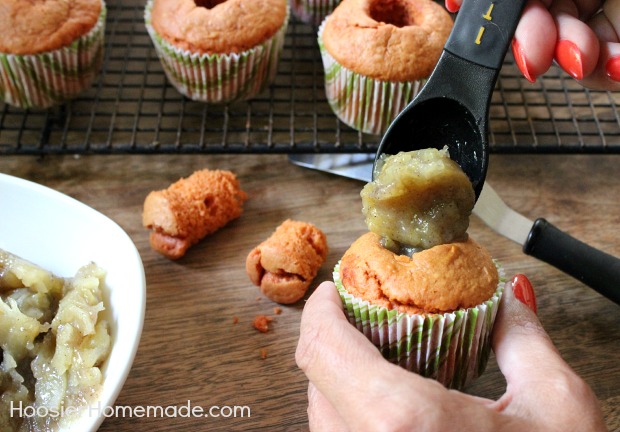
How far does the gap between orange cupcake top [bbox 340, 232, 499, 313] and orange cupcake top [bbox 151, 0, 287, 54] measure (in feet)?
3.88

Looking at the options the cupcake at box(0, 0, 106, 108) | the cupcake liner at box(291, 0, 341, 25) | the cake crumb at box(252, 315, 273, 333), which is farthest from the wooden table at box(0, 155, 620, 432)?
the cupcake liner at box(291, 0, 341, 25)

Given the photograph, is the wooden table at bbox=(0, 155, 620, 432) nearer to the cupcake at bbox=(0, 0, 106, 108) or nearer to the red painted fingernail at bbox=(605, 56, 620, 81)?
the cupcake at bbox=(0, 0, 106, 108)

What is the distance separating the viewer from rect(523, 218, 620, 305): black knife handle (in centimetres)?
181

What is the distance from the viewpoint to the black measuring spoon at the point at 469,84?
169cm

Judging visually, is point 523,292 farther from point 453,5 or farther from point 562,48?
point 453,5

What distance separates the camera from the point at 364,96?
2.38 metres

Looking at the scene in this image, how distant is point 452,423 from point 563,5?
1.37 m

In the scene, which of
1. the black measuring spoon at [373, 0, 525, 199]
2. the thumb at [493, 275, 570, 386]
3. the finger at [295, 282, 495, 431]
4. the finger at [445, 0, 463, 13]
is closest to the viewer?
the finger at [295, 282, 495, 431]

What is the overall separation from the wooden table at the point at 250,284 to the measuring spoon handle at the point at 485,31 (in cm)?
66

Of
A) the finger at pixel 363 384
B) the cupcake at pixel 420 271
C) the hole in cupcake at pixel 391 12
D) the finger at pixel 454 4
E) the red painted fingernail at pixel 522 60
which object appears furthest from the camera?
Result: the hole in cupcake at pixel 391 12

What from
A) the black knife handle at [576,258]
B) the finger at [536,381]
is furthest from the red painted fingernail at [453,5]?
the finger at [536,381]

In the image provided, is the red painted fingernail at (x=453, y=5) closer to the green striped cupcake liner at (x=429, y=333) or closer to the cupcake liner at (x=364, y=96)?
the cupcake liner at (x=364, y=96)

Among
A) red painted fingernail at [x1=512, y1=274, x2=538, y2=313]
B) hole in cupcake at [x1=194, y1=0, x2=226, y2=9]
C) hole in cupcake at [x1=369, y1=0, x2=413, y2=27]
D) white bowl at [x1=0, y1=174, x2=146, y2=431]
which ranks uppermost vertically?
hole in cupcake at [x1=369, y1=0, x2=413, y2=27]

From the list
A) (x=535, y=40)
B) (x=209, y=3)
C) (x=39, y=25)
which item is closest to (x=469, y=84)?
(x=535, y=40)
